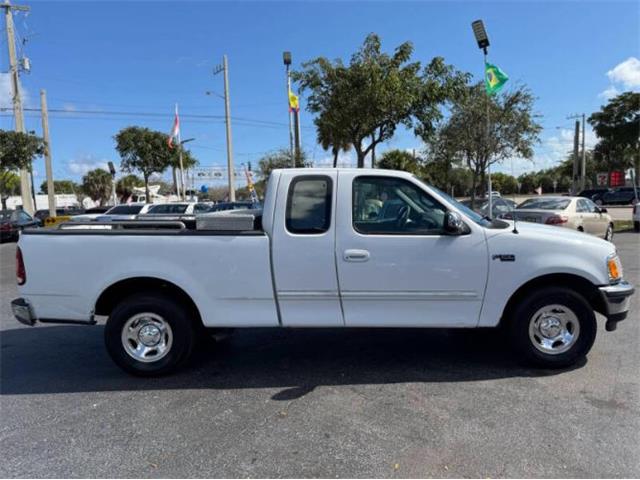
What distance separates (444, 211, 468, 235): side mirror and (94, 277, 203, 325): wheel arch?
7.81 feet

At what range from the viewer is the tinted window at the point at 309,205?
169 inches

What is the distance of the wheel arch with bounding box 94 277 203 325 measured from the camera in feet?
14.7

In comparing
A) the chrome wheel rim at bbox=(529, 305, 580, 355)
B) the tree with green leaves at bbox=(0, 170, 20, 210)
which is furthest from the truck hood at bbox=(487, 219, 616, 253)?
the tree with green leaves at bbox=(0, 170, 20, 210)

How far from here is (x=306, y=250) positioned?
4254 mm

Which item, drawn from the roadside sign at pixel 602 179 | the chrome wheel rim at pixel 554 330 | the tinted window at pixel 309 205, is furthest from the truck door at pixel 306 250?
the roadside sign at pixel 602 179

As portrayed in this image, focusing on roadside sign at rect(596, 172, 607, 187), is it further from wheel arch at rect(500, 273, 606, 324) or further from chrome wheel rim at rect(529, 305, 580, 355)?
chrome wheel rim at rect(529, 305, 580, 355)

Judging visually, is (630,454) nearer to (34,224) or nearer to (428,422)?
(428,422)

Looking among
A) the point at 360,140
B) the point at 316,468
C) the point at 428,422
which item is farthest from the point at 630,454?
the point at 360,140

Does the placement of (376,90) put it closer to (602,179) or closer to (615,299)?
(615,299)

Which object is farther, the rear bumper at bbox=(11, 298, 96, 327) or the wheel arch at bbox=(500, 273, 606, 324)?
the rear bumper at bbox=(11, 298, 96, 327)

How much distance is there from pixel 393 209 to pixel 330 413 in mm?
1845

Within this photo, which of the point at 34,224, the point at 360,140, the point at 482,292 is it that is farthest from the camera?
the point at 34,224

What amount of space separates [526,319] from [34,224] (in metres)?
24.7

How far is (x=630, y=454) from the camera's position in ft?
10.1
